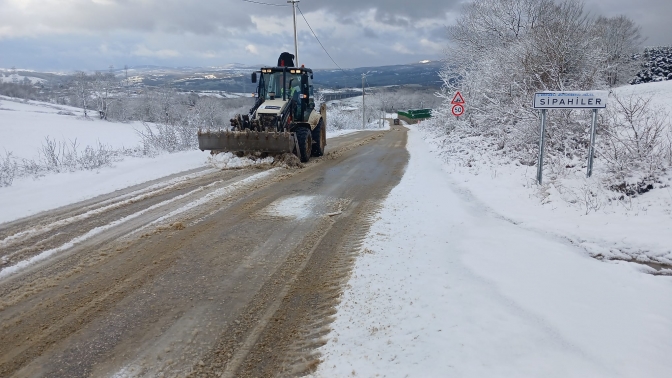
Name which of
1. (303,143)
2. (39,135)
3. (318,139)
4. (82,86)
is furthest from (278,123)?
(82,86)

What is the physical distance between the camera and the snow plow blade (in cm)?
1247

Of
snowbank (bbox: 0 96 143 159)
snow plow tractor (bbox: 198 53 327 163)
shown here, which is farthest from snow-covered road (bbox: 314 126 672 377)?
snowbank (bbox: 0 96 143 159)

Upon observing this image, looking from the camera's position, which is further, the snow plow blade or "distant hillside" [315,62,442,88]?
"distant hillside" [315,62,442,88]

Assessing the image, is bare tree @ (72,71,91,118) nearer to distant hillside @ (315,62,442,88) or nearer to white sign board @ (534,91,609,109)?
distant hillside @ (315,62,442,88)

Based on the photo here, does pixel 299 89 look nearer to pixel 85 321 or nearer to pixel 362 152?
pixel 362 152

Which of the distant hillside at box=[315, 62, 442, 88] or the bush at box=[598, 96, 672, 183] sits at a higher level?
the distant hillside at box=[315, 62, 442, 88]

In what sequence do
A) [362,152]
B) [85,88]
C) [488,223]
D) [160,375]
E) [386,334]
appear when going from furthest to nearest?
[85,88] → [362,152] → [488,223] → [386,334] → [160,375]

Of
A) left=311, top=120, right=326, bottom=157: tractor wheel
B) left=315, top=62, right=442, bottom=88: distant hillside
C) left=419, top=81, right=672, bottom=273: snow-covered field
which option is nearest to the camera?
left=419, top=81, right=672, bottom=273: snow-covered field

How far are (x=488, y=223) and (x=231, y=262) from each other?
13.1ft

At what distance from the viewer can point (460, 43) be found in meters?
30.4

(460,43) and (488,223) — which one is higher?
(460,43)

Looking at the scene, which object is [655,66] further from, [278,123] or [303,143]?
[278,123]

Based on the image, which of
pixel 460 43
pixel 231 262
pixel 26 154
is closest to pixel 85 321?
pixel 231 262

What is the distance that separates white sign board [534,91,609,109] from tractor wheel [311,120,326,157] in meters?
8.53
